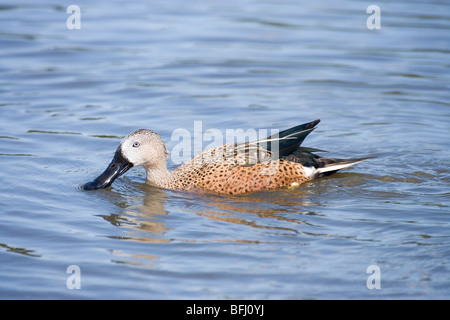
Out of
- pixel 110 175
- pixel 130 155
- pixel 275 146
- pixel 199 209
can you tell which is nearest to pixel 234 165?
pixel 275 146

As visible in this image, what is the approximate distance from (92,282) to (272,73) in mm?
7373

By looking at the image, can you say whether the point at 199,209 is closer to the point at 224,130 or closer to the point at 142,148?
the point at 142,148

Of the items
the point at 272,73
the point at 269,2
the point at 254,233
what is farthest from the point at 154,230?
the point at 269,2

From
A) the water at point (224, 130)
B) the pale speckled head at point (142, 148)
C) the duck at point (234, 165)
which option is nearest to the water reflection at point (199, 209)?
the water at point (224, 130)

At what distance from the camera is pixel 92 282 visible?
591 cm

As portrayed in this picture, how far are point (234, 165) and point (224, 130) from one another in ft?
6.66

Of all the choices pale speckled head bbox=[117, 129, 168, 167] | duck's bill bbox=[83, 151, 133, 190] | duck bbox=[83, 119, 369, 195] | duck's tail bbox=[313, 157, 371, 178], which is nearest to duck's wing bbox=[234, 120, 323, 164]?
duck bbox=[83, 119, 369, 195]

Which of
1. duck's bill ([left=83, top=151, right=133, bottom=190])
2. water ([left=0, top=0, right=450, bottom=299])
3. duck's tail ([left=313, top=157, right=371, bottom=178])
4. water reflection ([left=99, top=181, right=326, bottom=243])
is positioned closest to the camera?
water ([left=0, top=0, right=450, bottom=299])

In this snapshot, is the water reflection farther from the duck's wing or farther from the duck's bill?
the duck's wing

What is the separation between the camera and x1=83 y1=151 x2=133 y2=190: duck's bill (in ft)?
26.2

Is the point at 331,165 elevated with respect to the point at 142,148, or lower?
lower

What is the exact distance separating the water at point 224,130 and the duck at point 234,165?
182mm

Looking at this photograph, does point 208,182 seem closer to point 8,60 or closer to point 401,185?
point 401,185

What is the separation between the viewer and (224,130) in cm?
1012
